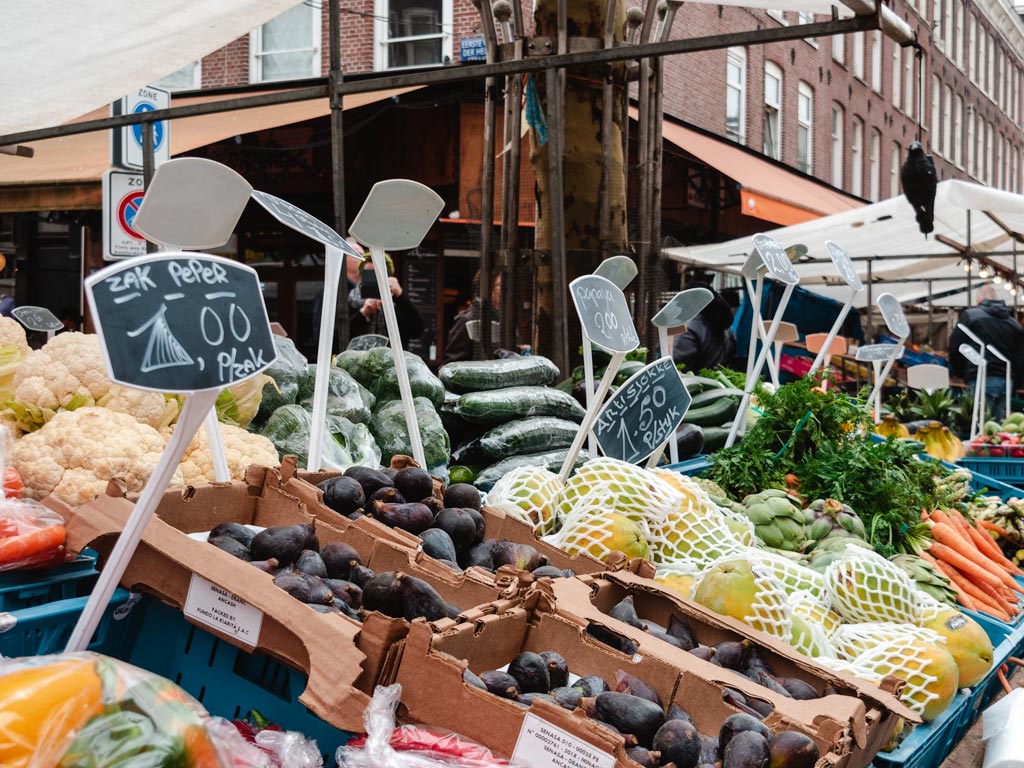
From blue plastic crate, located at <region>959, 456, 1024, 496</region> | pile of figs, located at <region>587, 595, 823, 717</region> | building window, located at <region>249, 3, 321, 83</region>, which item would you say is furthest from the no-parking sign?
building window, located at <region>249, 3, 321, 83</region>

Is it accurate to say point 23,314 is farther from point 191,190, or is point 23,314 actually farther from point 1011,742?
point 1011,742

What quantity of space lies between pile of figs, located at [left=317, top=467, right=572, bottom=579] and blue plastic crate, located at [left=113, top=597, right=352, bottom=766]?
45 centimetres

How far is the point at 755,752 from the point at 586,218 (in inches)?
212

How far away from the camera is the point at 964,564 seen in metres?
3.81

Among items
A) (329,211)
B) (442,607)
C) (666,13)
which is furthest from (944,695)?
(329,211)

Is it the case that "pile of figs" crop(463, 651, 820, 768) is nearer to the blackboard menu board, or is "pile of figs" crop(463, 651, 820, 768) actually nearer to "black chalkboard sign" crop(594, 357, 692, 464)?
"black chalkboard sign" crop(594, 357, 692, 464)

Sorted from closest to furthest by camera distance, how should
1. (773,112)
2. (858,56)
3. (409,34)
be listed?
(409,34) < (773,112) < (858,56)

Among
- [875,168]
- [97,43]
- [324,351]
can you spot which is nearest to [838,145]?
[875,168]

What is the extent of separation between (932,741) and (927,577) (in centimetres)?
121

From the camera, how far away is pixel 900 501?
3883 mm

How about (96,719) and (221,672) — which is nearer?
(96,719)

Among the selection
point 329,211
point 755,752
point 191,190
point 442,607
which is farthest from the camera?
point 329,211

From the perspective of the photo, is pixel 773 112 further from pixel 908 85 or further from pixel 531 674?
pixel 531 674

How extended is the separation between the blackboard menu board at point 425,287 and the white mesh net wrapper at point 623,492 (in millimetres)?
9264
